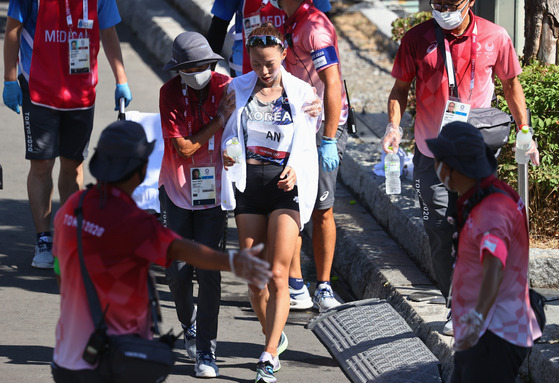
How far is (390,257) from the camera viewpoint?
7148 millimetres

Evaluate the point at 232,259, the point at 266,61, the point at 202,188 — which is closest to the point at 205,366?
the point at 202,188

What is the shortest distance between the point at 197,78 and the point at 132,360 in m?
2.20

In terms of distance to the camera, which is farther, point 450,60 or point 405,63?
point 405,63

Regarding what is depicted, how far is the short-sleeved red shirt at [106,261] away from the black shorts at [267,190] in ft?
6.20

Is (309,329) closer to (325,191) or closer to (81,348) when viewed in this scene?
(325,191)

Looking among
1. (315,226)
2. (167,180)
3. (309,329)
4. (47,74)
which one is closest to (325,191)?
(315,226)

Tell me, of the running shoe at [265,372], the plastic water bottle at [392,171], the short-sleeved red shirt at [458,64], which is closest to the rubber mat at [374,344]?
the running shoe at [265,372]

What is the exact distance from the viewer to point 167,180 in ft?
18.8

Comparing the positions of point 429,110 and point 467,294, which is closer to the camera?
point 467,294

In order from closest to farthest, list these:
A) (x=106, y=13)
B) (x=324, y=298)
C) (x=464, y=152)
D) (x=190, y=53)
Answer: (x=464, y=152) < (x=190, y=53) < (x=324, y=298) < (x=106, y=13)

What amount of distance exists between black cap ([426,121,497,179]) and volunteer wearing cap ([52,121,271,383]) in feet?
3.01

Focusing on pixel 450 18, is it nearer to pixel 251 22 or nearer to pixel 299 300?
pixel 251 22

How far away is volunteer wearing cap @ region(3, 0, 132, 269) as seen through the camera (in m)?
7.14

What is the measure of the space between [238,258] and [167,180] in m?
2.15
